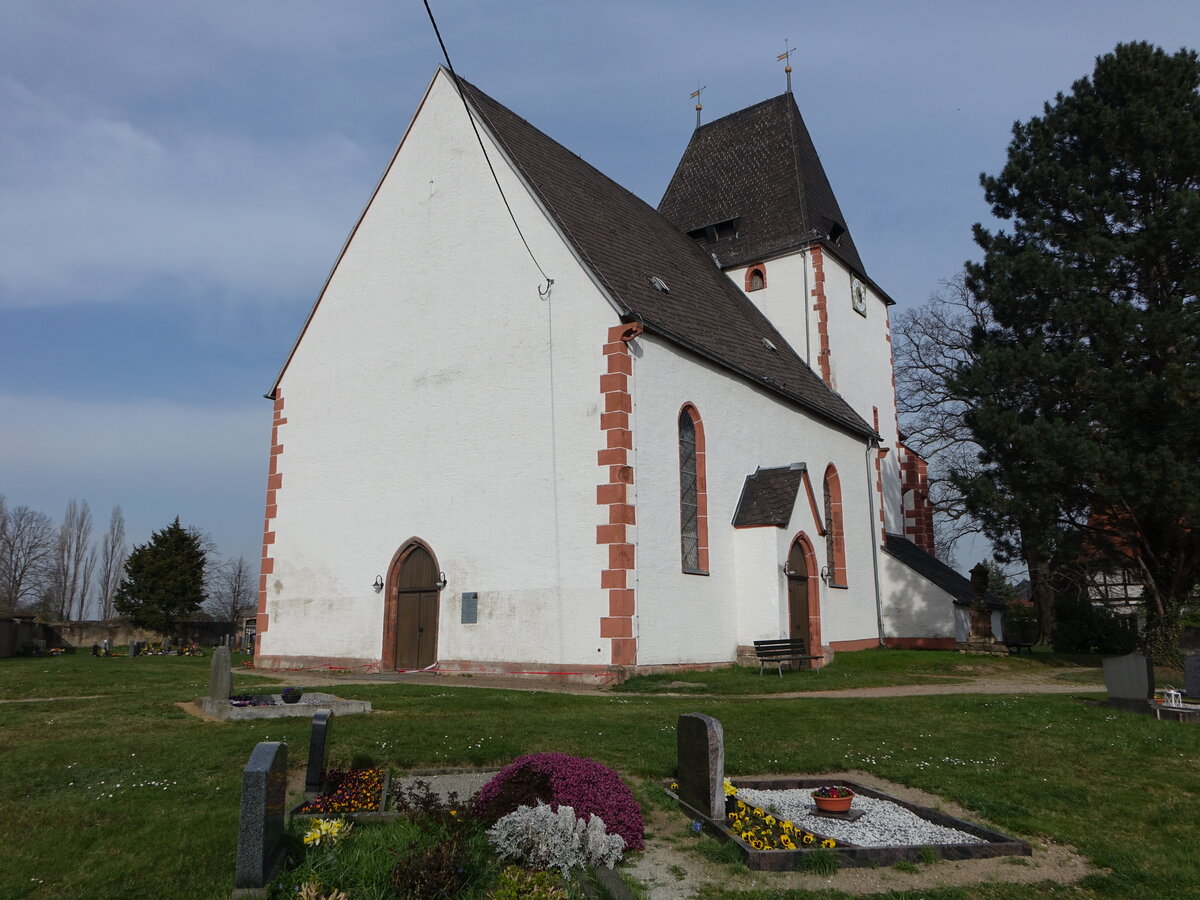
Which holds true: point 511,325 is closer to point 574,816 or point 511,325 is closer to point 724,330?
point 724,330

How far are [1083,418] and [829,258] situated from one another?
1078 centimetres

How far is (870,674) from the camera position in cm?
1772

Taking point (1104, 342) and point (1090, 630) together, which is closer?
point (1104, 342)

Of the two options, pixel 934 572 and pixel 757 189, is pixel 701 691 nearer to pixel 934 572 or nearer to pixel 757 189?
pixel 934 572

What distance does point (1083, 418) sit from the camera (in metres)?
18.8

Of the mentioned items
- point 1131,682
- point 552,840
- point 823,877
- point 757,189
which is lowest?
point 823,877

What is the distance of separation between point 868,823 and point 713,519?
1175 centimetres

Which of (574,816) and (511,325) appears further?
(511,325)

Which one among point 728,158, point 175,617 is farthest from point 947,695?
point 175,617

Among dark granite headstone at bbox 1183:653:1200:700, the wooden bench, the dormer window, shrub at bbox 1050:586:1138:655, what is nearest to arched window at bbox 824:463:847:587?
the wooden bench

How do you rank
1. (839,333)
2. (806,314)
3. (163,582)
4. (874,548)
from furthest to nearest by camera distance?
1. (163,582)
2. (839,333)
3. (806,314)
4. (874,548)

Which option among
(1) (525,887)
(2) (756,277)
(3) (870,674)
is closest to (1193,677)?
(3) (870,674)

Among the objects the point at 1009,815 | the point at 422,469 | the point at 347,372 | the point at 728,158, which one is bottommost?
the point at 1009,815

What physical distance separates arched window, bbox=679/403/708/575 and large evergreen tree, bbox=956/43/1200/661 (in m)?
6.40
